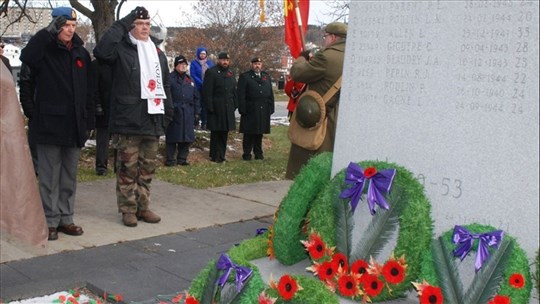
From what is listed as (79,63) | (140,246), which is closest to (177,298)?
(140,246)

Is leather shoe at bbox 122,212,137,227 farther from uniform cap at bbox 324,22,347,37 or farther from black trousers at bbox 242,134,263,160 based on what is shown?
black trousers at bbox 242,134,263,160

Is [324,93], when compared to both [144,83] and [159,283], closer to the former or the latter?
[144,83]

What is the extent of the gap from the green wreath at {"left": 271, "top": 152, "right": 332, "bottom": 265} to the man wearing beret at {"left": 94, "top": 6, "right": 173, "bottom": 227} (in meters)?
2.52

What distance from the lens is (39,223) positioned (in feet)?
8.84

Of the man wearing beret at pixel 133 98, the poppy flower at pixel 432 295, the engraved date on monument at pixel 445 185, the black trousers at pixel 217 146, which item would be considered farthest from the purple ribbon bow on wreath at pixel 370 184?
the black trousers at pixel 217 146

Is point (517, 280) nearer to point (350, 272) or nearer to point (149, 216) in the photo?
point (350, 272)

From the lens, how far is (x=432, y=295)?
10.4 feet

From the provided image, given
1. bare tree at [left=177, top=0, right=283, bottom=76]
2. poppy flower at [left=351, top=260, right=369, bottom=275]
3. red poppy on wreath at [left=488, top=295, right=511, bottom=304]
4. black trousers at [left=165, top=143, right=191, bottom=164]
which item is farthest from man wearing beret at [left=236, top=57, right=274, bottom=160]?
bare tree at [left=177, top=0, right=283, bottom=76]

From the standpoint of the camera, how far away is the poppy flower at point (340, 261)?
3.55m

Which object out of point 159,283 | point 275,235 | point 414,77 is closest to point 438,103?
point 414,77

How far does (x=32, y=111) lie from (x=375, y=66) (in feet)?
11.7

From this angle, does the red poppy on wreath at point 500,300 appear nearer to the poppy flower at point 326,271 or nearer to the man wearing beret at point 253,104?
the poppy flower at point 326,271

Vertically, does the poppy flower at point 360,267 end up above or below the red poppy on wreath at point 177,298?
above

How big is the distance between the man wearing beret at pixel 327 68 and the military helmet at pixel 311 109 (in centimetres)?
9
